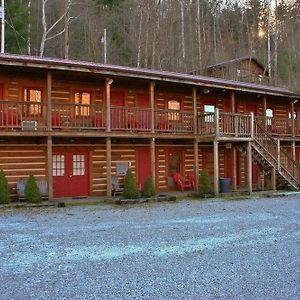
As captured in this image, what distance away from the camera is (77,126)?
18.4m

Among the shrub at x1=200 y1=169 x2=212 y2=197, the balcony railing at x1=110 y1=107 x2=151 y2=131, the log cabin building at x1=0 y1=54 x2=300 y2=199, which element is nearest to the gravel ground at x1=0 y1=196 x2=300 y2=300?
the log cabin building at x1=0 y1=54 x2=300 y2=199

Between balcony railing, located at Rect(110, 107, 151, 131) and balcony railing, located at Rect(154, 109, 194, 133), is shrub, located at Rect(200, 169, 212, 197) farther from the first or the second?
balcony railing, located at Rect(110, 107, 151, 131)

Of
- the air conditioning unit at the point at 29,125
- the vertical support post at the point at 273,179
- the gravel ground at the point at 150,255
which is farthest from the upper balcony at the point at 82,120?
the vertical support post at the point at 273,179

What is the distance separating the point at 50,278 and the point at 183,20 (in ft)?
133

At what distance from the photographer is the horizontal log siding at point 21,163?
1830 cm

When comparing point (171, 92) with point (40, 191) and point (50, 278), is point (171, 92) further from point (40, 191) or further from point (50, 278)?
point (50, 278)

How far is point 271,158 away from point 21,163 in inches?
478

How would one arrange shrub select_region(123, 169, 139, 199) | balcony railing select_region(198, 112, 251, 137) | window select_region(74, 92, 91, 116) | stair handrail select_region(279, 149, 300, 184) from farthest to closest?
stair handrail select_region(279, 149, 300, 184) → balcony railing select_region(198, 112, 251, 137) → window select_region(74, 92, 91, 116) → shrub select_region(123, 169, 139, 199)

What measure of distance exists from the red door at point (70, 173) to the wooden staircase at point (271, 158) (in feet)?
26.6

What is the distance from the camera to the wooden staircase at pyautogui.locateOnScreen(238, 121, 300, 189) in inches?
846

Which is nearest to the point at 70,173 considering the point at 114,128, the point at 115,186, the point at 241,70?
the point at 115,186

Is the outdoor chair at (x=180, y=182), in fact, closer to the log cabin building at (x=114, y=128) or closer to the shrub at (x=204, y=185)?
the log cabin building at (x=114, y=128)

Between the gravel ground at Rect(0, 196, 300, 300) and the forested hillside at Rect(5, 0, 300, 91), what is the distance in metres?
24.2

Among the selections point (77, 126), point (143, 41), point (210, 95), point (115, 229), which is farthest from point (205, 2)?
point (115, 229)
